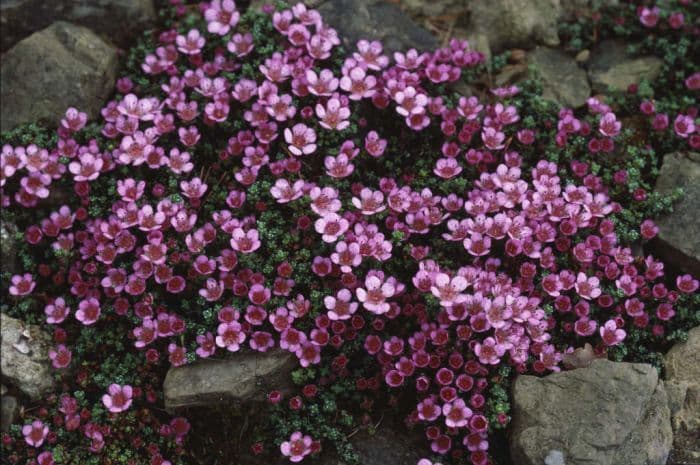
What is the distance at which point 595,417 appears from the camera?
381cm

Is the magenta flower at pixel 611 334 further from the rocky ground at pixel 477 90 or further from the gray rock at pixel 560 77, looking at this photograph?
the gray rock at pixel 560 77

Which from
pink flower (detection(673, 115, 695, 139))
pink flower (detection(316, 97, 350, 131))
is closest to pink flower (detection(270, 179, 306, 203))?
pink flower (detection(316, 97, 350, 131))

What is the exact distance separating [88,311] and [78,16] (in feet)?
7.88

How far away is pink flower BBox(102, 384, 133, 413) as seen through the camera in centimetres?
421

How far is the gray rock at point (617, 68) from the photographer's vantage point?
5523 millimetres

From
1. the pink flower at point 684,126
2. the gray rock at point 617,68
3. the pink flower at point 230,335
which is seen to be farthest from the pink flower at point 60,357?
the pink flower at point 684,126

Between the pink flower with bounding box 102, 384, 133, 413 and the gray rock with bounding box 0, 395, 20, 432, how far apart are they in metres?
0.56

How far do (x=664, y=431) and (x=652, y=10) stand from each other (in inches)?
133

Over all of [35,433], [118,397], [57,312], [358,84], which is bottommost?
[35,433]

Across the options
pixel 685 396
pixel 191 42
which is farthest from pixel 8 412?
pixel 685 396

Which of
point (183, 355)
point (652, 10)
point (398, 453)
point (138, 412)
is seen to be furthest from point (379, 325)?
point (652, 10)

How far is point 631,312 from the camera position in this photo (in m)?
4.39

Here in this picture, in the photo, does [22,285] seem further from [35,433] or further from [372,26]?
[372,26]

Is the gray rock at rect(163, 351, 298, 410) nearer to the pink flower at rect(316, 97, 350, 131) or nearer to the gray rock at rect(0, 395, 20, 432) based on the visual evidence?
the gray rock at rect(0, 395, 20, 432)
